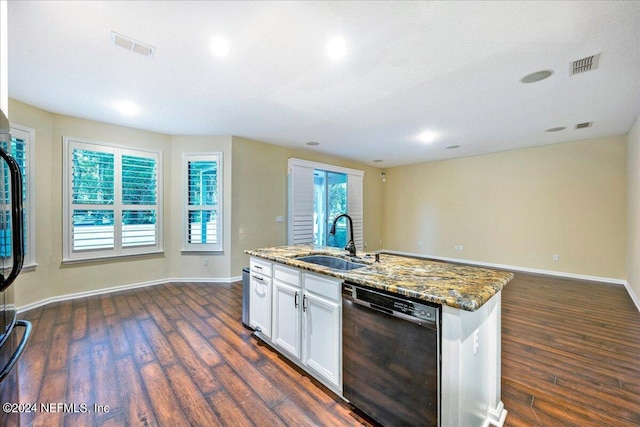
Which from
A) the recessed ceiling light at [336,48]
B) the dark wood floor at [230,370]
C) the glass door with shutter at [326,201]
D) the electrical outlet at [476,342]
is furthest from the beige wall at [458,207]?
the electrical outlet at [476,342]

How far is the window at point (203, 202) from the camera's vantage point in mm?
4824

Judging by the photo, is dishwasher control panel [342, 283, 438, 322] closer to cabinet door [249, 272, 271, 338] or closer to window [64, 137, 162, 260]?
cabinet door [249, 272, 271, 338]

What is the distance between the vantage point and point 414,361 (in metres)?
1.40

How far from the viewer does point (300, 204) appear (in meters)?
5.82

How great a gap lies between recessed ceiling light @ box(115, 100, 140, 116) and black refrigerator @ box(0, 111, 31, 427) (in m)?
2.40

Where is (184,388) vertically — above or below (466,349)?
below

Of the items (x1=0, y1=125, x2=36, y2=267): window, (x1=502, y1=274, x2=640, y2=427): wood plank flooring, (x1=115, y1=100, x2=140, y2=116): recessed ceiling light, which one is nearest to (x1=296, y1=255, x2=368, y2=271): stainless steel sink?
(x1=502, y1=274, x2=640, y2=427): wood plank flooring

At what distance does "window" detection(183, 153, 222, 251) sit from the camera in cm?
482

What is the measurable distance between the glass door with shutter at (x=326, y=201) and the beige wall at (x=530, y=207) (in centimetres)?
211

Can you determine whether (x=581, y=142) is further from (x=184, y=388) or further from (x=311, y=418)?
(x=184, y=388)

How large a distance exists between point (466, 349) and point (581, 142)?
5905 millimetres

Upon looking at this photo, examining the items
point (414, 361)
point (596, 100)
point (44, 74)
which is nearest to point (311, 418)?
point (414, 361)

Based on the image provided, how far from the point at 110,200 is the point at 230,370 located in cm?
355

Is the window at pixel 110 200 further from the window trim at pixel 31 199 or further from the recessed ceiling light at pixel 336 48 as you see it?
the recessed ceiling light at pixel 336 48
